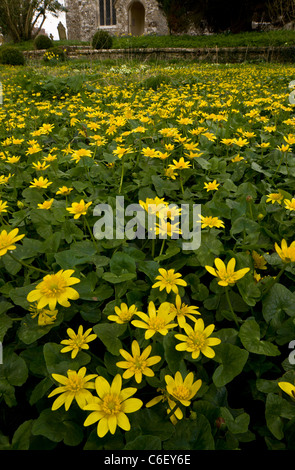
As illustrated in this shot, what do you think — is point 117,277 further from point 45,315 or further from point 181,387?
point 181,387

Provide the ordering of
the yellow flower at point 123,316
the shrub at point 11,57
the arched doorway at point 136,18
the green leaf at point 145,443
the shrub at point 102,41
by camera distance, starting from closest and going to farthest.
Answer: the green leaf at point 145,443, the yellow flower at point 123,316, the shrub at point 11,57, the shrub at point 102,41, the arched doorway at point 136,18

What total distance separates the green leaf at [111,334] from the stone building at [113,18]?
2525 centimetres

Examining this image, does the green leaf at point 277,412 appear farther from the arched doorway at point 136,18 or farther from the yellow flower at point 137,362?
the arched doorway at point 136,18

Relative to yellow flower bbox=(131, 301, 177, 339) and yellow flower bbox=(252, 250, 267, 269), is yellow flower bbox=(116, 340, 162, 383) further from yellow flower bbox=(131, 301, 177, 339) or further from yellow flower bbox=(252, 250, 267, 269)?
yellow flower bbox=(252, 250, 267, 269)

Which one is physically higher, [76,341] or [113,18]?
[113,18]

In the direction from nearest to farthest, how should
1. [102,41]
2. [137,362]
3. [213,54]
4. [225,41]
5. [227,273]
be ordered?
[137,362]
[227,273]
[213,54]
[225,41]
[102,41]

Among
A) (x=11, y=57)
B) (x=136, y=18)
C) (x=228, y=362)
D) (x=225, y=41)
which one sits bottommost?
(x=228, y=362)

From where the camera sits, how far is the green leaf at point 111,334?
0.83 meters

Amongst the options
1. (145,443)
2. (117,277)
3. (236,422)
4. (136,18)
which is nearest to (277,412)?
(236,422)

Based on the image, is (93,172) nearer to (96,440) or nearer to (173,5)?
(96,440)

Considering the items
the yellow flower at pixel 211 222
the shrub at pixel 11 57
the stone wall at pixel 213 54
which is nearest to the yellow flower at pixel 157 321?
the yellow flower at pixel 211 222

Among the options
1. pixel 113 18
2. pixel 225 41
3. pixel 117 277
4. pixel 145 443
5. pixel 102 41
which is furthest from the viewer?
pixel 113 18

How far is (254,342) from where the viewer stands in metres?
0.82

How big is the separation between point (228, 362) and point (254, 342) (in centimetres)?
10
